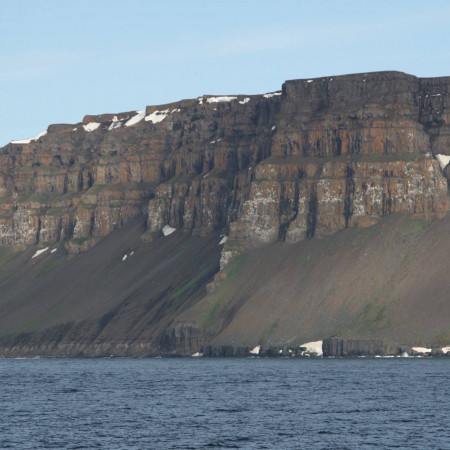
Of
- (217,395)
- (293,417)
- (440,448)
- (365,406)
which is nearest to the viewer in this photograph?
(440,448)

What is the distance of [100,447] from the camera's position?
122562 mm

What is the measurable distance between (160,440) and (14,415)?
1155 inches

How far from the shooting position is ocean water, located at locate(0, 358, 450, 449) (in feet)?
416

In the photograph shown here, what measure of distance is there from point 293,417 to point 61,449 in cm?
3403

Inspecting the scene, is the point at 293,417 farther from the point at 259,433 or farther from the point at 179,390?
the point at 179,390

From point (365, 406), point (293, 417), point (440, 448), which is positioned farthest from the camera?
point (365, 406)

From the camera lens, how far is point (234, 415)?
148500 mm

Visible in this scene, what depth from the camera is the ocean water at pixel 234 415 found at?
12681cm

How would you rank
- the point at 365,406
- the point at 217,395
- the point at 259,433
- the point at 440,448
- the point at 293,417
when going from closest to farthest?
1. the point at 440,448
2. the point at 259,433
3. the point at 293,417
4. the point at 365,406
5. the point at 217,395

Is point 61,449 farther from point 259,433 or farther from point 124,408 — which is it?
point 124,408

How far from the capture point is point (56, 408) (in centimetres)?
15975

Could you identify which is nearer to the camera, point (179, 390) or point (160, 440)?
point (160, 440)

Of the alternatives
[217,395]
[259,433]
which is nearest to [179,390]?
[217,395]

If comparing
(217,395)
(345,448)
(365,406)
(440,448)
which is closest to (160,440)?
(345,448)
